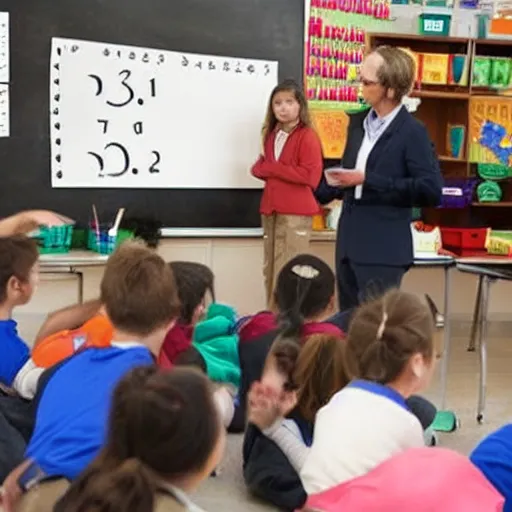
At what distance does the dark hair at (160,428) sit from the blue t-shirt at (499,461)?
0.62 metres

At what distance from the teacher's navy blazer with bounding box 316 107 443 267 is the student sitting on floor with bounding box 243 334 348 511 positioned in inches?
28.9

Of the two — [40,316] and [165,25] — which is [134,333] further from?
[165,25]

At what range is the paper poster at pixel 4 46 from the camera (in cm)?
441

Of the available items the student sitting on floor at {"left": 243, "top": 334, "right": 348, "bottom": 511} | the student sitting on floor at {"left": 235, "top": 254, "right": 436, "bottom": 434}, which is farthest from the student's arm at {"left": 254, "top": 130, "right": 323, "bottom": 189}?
the student sitting on floor at {"left": 243, "top": 334, "right": 348, "bottom": 511}

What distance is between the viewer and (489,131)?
17.5 feet

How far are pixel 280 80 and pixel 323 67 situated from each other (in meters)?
0.29

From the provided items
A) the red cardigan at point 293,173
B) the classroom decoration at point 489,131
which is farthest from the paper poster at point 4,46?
the classroom decoration at point 489,131

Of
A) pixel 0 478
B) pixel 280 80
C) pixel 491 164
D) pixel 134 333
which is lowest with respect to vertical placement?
pixel 0 478

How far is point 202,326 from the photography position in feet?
10.8

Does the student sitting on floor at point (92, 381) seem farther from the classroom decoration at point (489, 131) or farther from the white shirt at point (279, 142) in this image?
the classroom decoration at point (489, 131)

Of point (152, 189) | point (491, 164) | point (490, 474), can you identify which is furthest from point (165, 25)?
point (490, 474)

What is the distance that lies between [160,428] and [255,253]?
3.72m

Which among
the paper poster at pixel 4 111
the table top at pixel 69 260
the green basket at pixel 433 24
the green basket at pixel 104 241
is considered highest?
the green basket at pixel 433 24

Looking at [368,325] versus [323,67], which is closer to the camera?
[368,325]
